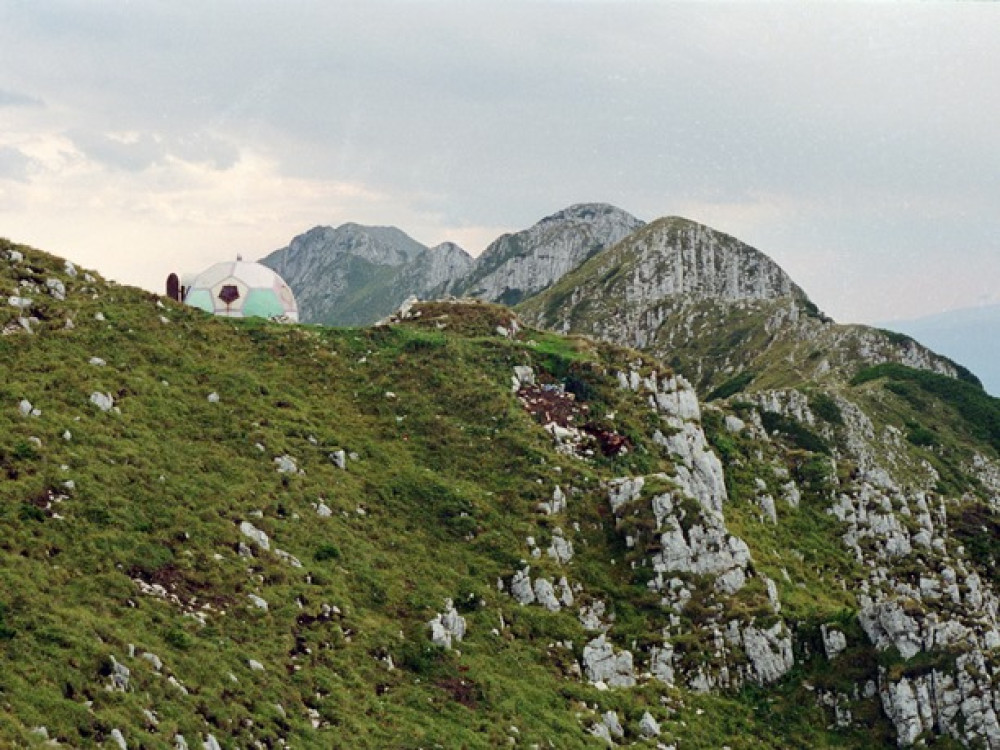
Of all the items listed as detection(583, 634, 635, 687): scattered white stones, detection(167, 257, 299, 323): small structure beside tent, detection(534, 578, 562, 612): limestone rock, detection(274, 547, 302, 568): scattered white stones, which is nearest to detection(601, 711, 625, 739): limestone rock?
detection(583, 634, 635, 687): scattered white stones

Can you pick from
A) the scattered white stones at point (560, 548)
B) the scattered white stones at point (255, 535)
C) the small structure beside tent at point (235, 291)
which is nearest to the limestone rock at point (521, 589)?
the scattered white stones at point (560, 548)

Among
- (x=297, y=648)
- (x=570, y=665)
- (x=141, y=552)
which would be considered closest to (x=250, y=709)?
(x=297, y=648)

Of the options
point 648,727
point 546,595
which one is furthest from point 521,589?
point 648,727

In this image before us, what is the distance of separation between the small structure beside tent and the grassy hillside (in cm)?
984

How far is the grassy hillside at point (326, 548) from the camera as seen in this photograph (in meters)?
22.2

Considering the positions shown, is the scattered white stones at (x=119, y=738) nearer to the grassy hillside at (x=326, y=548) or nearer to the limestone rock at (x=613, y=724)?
the grassy hillside at (x=326, y=548)

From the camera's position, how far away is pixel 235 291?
62219mm

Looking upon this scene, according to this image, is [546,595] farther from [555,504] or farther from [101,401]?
[101,401]

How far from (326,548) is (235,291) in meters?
36.1

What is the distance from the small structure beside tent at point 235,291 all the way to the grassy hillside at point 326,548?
32.3ft

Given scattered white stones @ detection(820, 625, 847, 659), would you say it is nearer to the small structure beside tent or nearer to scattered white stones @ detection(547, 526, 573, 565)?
scattered white stones @ detection(547, 526, 573, 565)

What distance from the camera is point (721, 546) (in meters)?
40.5

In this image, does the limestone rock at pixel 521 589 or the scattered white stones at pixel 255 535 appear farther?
the limestone rock at pixel 521 589

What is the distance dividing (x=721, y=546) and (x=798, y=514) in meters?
17.3
